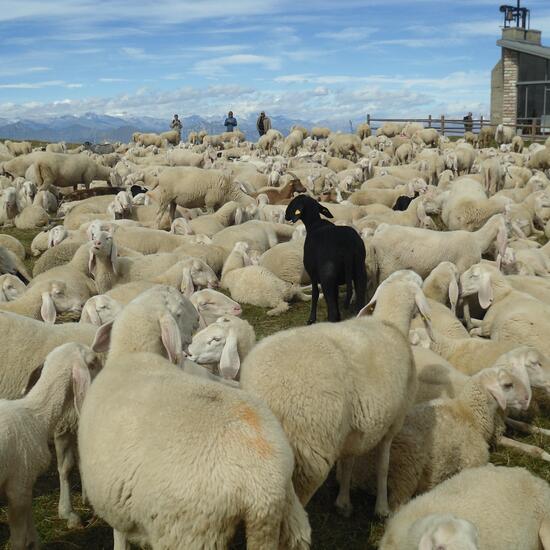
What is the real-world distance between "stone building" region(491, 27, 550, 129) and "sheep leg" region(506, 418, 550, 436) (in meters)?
38.3

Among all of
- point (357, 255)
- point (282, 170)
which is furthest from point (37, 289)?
point (282, 170)

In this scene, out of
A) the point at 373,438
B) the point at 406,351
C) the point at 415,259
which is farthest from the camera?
the point at 415,259

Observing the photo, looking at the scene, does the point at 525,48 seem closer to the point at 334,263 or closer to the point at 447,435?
the point at 334,263

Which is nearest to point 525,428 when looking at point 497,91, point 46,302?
point 46,302

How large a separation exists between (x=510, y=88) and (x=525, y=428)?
40.3 meters

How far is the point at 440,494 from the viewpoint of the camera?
3.88 metres

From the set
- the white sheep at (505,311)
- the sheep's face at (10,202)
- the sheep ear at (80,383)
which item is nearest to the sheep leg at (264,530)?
the sheep ear at (80,383)

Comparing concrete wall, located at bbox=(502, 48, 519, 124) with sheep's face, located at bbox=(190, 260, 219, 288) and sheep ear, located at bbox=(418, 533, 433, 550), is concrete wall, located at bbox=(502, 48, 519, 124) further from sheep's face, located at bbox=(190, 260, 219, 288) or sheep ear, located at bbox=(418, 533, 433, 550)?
sheep ear, located at bbox=(418, 533, 433, 550)

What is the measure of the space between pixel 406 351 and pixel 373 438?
0.67 m

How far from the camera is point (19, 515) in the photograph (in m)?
3.84

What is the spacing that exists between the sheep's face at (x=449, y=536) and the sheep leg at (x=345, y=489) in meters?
1.47

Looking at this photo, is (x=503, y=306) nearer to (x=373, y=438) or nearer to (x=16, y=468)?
(x=373, y=438)

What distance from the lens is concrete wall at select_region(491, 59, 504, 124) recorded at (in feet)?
144

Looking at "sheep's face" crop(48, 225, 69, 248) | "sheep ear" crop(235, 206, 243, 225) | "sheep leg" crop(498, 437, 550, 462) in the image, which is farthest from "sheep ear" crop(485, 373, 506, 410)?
"sheep ear" crop(235, 206, 243, 225)
